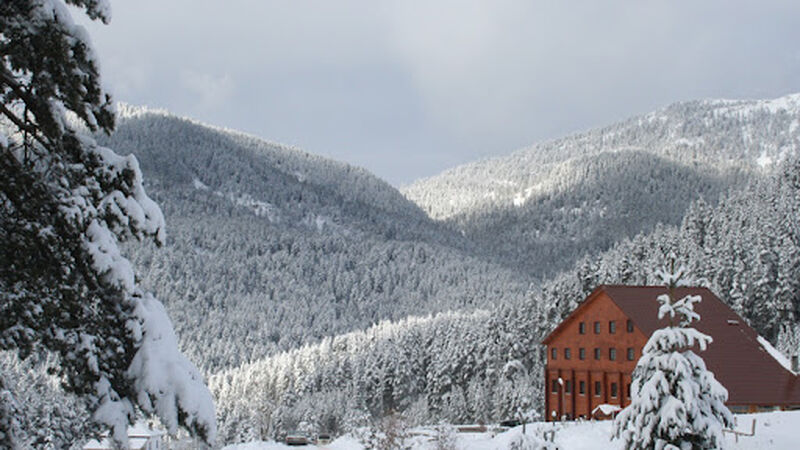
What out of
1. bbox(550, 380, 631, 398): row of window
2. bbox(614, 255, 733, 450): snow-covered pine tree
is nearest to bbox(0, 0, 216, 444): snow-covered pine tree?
bbox(614, 255, 733, 450): snow-covered pine tree

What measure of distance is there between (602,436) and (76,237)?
31.1m

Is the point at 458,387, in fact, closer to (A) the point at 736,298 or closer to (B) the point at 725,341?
(A) the point at 736,298

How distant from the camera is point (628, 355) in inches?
1959

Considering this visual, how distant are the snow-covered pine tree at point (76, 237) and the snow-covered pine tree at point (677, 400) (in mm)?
14511

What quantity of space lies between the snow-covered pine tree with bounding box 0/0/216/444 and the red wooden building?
130 ft

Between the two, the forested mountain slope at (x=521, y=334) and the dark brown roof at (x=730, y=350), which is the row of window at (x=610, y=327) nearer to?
the dark brown roof at (x=730, y=350)

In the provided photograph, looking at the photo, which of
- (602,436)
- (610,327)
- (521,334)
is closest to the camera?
(602,436)

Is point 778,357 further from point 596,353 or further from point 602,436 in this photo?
point 602,436

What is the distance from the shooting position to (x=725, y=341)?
47.6 m

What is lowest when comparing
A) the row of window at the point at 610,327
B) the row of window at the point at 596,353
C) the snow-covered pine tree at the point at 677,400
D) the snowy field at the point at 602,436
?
the snowy field at the point at 602,436

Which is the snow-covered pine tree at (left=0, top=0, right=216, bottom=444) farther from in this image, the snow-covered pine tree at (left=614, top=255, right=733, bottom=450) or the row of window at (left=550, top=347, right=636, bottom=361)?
the row of window at (left=550, top=347, right=636, bottom=361)

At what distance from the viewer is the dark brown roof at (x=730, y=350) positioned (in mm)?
44562

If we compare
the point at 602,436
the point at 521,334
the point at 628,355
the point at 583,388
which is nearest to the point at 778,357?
the point at 628,355

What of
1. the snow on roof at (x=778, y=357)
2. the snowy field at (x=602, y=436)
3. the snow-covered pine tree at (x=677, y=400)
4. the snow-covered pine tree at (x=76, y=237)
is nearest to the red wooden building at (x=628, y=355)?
the snow on roof at (x=778, y=357)
